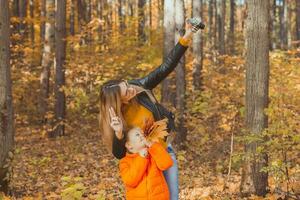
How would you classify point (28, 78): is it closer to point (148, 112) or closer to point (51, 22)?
point (51, 22)

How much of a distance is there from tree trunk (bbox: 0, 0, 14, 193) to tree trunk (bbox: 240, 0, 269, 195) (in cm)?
356

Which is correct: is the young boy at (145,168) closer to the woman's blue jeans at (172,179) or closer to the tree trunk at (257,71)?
the woman's blue jeans at (172,179)

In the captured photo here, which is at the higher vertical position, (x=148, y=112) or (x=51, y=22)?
(x=51, y=22)

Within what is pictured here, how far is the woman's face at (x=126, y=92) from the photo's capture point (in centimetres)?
360

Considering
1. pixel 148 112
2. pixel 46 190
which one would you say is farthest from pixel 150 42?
pixel 148 112

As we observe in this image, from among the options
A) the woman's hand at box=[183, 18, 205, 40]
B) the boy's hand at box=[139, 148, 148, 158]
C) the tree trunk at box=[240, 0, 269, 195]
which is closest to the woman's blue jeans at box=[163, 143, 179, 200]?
the boy's hand at box=[139, 148, 148, 158]

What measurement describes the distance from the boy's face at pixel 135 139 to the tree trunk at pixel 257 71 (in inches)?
115

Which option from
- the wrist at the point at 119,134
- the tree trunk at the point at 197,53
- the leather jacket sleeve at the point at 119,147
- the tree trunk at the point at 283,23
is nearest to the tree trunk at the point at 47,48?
the tree trunk at the point at 197,53

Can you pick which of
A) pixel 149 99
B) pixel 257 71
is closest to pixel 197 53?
pixel 257 71

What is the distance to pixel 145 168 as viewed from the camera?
3604 mm

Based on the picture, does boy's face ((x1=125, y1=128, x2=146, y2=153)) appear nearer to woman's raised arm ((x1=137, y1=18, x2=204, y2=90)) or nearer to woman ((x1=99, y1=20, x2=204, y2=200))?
woman ((x1=99, y1=20, x2=204, y2=200))

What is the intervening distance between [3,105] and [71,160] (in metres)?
4.17

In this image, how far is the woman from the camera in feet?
11.7

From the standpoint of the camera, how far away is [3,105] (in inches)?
280
